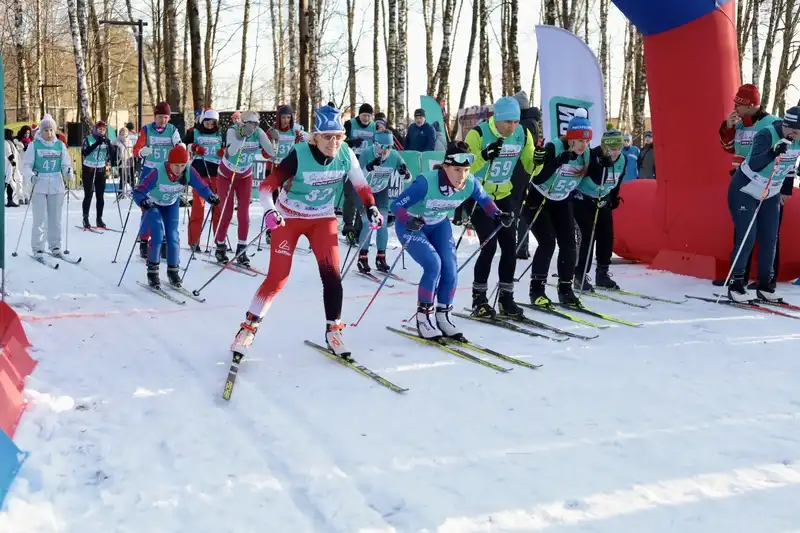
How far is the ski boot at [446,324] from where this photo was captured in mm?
5862

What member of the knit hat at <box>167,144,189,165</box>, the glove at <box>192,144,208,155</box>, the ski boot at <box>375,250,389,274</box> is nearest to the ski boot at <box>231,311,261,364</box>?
the knit hat at <box>167,144,189,165</box>

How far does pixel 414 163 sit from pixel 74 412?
9.95 meters

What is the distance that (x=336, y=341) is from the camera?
5434 millimetres

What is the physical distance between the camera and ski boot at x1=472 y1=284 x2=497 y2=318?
6.64m

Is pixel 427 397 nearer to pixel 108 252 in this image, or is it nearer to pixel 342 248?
pixel 342 248

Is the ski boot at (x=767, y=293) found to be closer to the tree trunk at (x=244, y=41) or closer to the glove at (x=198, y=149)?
the glove at (x=198, y=149)

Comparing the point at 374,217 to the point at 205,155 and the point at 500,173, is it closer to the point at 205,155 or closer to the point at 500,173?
the point at 500,173

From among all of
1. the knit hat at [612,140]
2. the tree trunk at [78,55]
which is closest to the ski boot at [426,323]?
the knit hat at [612,140]

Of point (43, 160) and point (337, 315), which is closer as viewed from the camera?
point (337, 315)

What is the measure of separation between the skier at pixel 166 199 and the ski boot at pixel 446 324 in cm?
316

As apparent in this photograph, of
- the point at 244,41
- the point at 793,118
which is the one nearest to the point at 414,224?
the point at 793,118

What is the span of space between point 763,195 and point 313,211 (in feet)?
14.4

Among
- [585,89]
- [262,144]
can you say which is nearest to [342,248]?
[262,144]

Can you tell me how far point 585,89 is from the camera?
1064cm
